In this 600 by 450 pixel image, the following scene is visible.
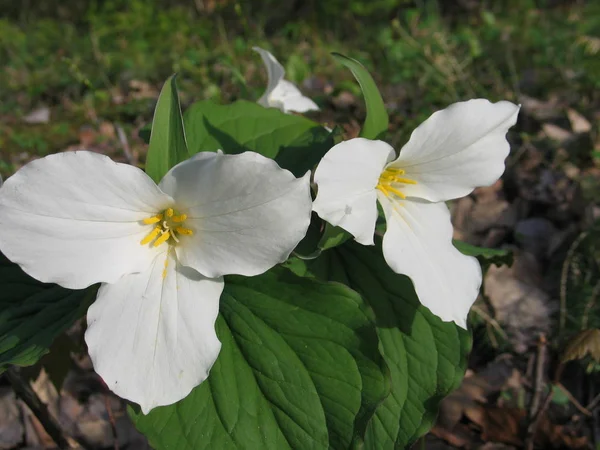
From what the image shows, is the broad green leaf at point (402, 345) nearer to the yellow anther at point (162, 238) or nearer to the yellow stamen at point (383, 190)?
the yellow stamen at point (383, 190)

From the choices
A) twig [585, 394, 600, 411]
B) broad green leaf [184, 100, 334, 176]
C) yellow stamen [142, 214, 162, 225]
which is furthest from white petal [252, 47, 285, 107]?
twig [585, 394, 600, 411]

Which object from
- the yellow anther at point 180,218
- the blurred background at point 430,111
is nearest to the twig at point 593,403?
the blurred background at point 430,111

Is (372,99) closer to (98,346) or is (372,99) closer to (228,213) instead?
(228,213)

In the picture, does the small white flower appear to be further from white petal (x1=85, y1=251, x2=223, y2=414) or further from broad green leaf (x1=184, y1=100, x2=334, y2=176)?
white petal (x1=85, y1=251, x2=223, y2=414)

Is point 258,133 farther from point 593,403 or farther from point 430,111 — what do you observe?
point 430,111

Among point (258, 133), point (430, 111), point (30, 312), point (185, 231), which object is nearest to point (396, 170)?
point (258, 133)

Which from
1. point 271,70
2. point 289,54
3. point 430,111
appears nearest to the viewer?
point 271,70

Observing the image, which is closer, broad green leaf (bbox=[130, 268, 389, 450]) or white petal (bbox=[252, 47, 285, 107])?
broad green leaf (bbox=[130, 268, 389, 450])
